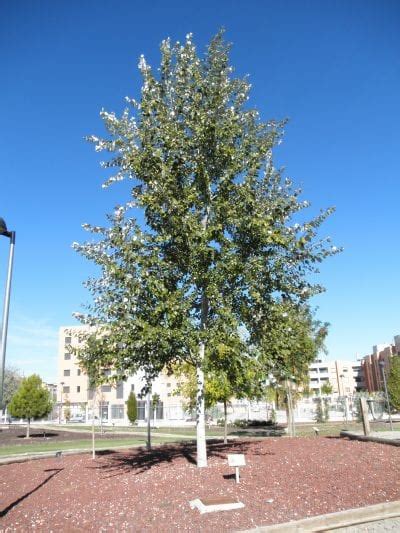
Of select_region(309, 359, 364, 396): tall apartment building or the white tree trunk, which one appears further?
select_region(309, 359, 364, 396): tall apartment building

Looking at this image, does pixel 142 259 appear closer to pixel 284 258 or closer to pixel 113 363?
pixel 113 363

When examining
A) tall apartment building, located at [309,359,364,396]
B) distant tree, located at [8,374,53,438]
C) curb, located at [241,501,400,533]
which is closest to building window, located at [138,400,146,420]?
distant tree, located at [8,374,53,438]

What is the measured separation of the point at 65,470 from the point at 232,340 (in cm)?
668

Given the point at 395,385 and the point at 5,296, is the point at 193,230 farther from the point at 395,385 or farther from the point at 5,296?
the point at 395,385

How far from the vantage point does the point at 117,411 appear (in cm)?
6762

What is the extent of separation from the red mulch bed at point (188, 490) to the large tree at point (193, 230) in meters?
1.88

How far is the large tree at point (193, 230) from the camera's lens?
10820 millimetres

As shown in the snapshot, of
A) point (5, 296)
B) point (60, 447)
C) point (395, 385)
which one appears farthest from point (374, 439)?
point (395, 385)

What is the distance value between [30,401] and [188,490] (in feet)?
104

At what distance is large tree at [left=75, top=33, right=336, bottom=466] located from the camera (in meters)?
10.8

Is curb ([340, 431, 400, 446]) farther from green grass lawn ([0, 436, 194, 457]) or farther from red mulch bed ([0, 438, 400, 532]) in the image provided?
green grass lawn ([0, 436, 194, 457])

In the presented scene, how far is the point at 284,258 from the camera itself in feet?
39.2

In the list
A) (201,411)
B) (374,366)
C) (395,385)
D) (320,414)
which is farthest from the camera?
(374,366)

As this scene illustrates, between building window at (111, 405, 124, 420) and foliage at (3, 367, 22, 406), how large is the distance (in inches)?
825
